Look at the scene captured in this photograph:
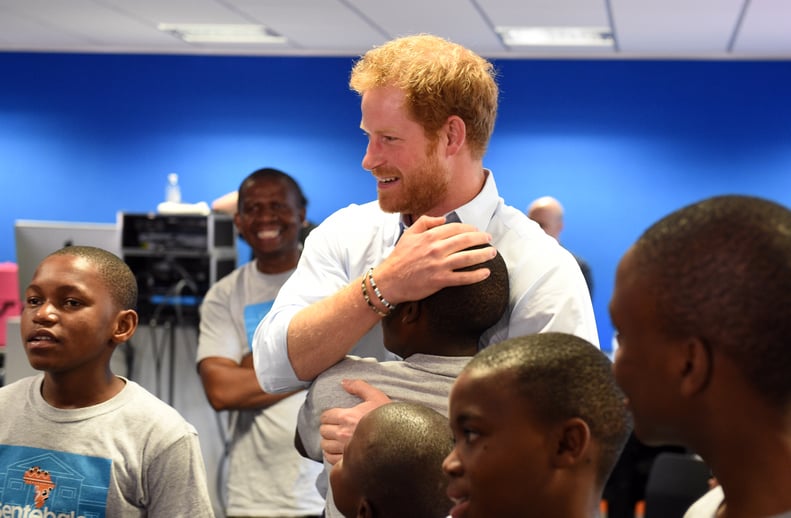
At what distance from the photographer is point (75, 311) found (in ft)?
6.07

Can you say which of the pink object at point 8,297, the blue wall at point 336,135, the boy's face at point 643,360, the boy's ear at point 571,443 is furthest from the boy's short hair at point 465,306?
the blue wall at point 336,135

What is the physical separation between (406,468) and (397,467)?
0.5 inches

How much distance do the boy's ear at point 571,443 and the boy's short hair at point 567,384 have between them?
1 centimetres

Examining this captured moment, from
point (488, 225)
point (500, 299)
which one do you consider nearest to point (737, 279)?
point (500, 299)

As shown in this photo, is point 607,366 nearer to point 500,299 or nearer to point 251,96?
point 500,299

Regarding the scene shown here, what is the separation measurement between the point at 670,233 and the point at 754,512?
0.27 metres

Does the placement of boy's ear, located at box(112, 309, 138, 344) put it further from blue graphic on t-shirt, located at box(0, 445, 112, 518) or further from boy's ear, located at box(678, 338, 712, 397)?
boy's ear, located at box(678, 338, 712, 397)

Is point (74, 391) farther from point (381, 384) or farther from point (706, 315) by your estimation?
point (706, 315)

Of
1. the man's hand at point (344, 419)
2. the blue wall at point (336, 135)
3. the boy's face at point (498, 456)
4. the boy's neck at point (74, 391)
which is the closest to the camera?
the boy's face at point (498, 456)

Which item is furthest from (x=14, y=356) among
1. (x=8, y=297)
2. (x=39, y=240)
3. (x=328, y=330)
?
(x=328, y=330)

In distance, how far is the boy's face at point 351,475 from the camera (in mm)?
1350

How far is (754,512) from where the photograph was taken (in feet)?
3.03

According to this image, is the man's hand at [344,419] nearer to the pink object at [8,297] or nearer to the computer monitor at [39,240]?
the computer monitor at [39,240]

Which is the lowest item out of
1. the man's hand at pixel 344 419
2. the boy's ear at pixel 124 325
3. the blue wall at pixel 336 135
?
the man's hand at pixel 344 419
